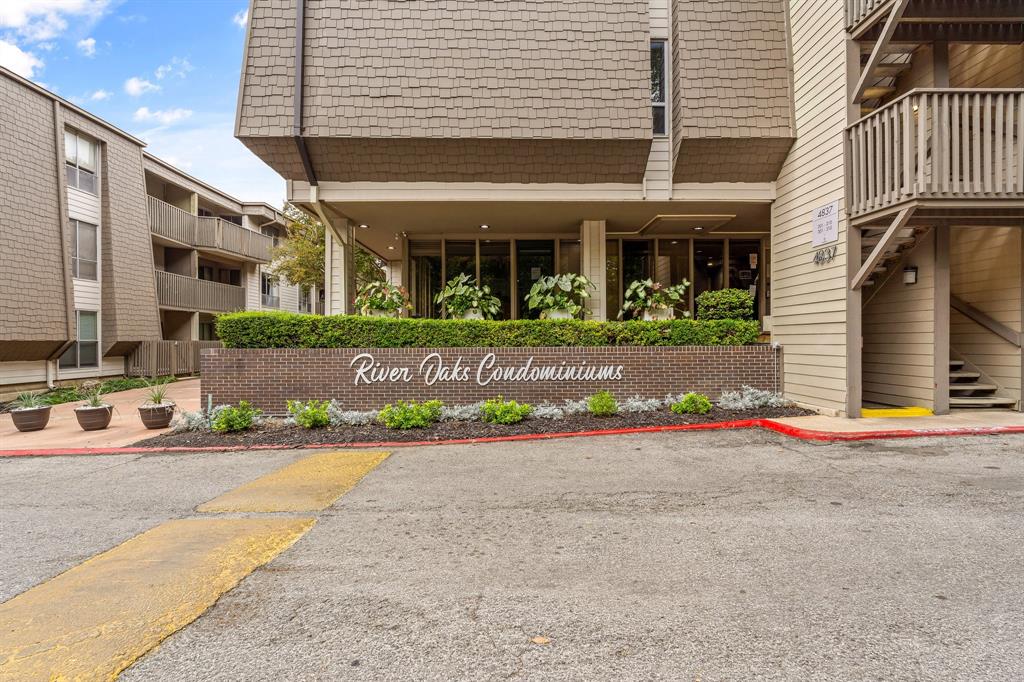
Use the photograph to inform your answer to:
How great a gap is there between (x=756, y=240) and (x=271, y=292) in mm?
24933

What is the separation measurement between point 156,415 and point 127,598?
6.91 meters

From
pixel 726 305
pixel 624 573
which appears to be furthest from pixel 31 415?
pixel 726 305

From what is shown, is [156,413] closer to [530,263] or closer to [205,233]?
[530,263]

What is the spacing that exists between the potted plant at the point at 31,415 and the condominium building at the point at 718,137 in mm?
5208

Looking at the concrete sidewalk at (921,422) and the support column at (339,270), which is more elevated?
the support column at (339,270)

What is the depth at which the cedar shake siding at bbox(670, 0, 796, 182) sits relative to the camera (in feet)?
31.8

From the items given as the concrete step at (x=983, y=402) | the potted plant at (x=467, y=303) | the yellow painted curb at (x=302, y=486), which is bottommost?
the yellow painted curb at (x=302, y=486)

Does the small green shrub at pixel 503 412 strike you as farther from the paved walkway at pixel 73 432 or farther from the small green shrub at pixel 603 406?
the paved walkway at pixel 73 432

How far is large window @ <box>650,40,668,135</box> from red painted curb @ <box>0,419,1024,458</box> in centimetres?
611

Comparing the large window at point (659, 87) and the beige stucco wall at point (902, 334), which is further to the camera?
the large window at point (659, 87)

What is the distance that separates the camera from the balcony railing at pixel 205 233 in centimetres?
2070

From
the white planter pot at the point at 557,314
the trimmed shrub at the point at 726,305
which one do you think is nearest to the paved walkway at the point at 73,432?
the white planter pot at the point at 557,314

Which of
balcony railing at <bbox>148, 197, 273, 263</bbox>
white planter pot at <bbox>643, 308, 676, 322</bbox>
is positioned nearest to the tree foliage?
balcony railing at <bbox>148, 197, 273, 263</bbox>

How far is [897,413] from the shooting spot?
806cm
